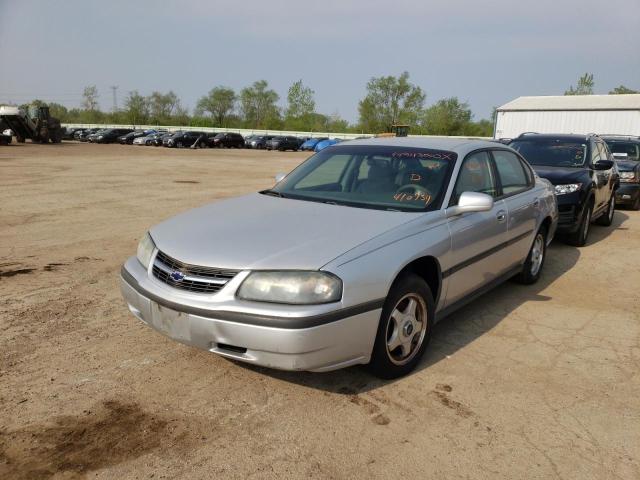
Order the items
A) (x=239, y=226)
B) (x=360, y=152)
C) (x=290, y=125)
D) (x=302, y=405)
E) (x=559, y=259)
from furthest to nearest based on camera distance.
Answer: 1. (x=290, y=125)
2. (x=559, y=259)
3. (x=360, y=152)
4. (x=239, y=226)
5. (x=302, y=405)

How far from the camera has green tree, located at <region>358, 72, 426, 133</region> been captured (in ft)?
273

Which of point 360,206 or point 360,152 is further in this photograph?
→ point 360,152

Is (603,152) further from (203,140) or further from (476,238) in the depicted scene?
(203,140)

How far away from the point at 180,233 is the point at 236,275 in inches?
31.1

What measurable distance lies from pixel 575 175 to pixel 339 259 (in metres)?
5.87

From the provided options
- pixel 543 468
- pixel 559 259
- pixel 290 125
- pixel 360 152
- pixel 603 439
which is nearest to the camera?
pixel 543 468

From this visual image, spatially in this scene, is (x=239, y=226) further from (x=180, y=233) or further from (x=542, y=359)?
(x=542, y=359)

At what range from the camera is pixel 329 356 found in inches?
117

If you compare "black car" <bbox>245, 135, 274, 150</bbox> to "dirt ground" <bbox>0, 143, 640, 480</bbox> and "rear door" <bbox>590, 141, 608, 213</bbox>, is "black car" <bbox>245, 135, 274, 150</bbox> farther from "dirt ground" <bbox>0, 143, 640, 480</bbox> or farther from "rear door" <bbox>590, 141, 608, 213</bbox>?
"dirt ground" <bbox>0, 143, 640, 480</bbox>

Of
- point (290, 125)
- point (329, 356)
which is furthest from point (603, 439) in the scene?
point (290, 125)

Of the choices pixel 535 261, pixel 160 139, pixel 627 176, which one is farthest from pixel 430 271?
pixel 160 139

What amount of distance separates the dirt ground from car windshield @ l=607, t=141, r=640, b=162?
8667 millimetres

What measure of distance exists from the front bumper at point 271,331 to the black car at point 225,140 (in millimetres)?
45830

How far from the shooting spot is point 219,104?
100438 millimetres
